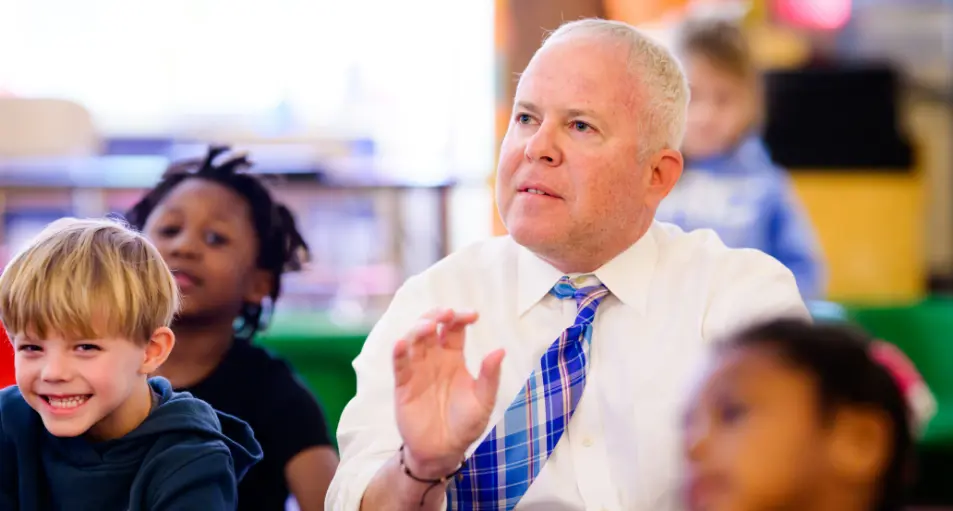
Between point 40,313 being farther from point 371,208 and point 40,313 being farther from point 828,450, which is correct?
point 371,208

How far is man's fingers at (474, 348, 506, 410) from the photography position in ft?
4.23

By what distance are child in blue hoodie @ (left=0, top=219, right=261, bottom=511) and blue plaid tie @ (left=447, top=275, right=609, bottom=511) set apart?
1.05ft

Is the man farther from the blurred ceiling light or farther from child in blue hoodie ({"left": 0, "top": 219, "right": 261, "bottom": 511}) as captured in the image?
the blurred ceiling light

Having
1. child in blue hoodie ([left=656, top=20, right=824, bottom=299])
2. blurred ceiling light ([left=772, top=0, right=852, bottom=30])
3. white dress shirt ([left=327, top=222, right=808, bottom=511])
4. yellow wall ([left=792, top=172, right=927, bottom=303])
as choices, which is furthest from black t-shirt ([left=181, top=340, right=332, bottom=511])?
blurred ceiling light ([left=772, top=0, right=852, bottom=30])

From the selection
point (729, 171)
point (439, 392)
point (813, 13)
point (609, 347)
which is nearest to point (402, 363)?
point (439, 392)

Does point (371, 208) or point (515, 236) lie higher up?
point (515, 236)

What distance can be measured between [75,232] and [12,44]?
3712 millimetres

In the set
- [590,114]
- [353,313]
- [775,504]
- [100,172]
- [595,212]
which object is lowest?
[353,313]

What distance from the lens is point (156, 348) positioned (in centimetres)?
136

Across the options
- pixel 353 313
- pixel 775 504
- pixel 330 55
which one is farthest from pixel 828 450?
pixel 330 55

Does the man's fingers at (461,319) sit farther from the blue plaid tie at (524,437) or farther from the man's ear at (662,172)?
the man's ear at (662,172)

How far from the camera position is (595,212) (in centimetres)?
151

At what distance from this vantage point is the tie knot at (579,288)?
5.09ft

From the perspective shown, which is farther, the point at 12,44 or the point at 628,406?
the point at 12,44
